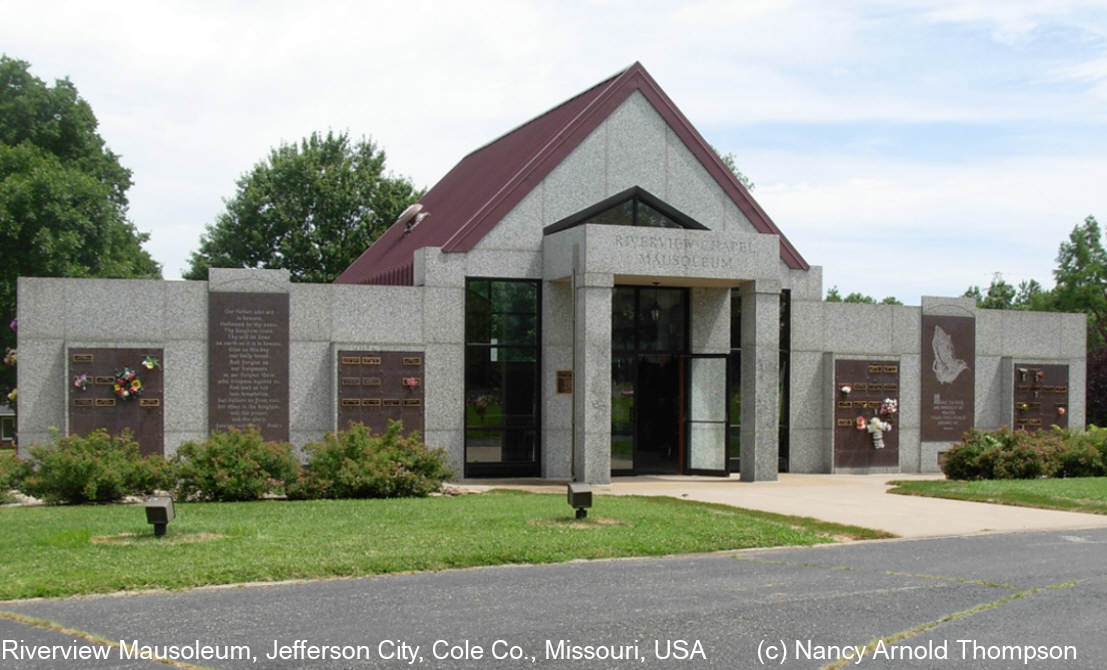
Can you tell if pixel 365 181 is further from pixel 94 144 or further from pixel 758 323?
pixel 758 323

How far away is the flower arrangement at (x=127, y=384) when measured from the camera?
20.5 metres

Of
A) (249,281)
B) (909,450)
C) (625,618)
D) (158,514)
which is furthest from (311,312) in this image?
(625,618)

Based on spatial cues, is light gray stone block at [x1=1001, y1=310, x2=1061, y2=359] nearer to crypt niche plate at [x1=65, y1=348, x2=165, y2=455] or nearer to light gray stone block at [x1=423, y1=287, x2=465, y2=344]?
light gray stone block at [x1=423, y1=287, x2=465, y2=344]

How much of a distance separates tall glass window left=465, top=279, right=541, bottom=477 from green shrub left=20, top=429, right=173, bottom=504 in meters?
7.19

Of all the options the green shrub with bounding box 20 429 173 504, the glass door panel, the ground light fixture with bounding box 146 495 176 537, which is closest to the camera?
the ground light fixture with bounding box 146 495 176 537

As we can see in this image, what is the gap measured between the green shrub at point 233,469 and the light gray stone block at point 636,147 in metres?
9.50

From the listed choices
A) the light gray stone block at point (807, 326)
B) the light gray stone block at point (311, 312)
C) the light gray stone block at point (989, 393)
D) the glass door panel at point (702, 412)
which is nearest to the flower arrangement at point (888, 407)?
the light gray stone block at point (807, 326)

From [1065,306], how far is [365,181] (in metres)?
34.9

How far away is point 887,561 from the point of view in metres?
12.0

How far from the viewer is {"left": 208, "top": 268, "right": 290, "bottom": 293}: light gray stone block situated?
69.4 feet

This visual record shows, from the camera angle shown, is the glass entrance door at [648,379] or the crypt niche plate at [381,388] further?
the glass entrance door at [648,379]

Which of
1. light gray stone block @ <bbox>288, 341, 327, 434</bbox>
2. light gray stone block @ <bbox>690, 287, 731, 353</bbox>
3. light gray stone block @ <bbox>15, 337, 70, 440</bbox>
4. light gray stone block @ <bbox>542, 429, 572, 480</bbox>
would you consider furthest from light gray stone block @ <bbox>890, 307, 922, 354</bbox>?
light gray stone block @ <bbox>15, 337, 70, 440</bbox>

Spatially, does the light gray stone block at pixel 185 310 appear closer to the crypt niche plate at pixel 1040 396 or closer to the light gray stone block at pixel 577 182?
the light gray stone block at pixel 577 182

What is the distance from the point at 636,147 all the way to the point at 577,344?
482 centimetres
